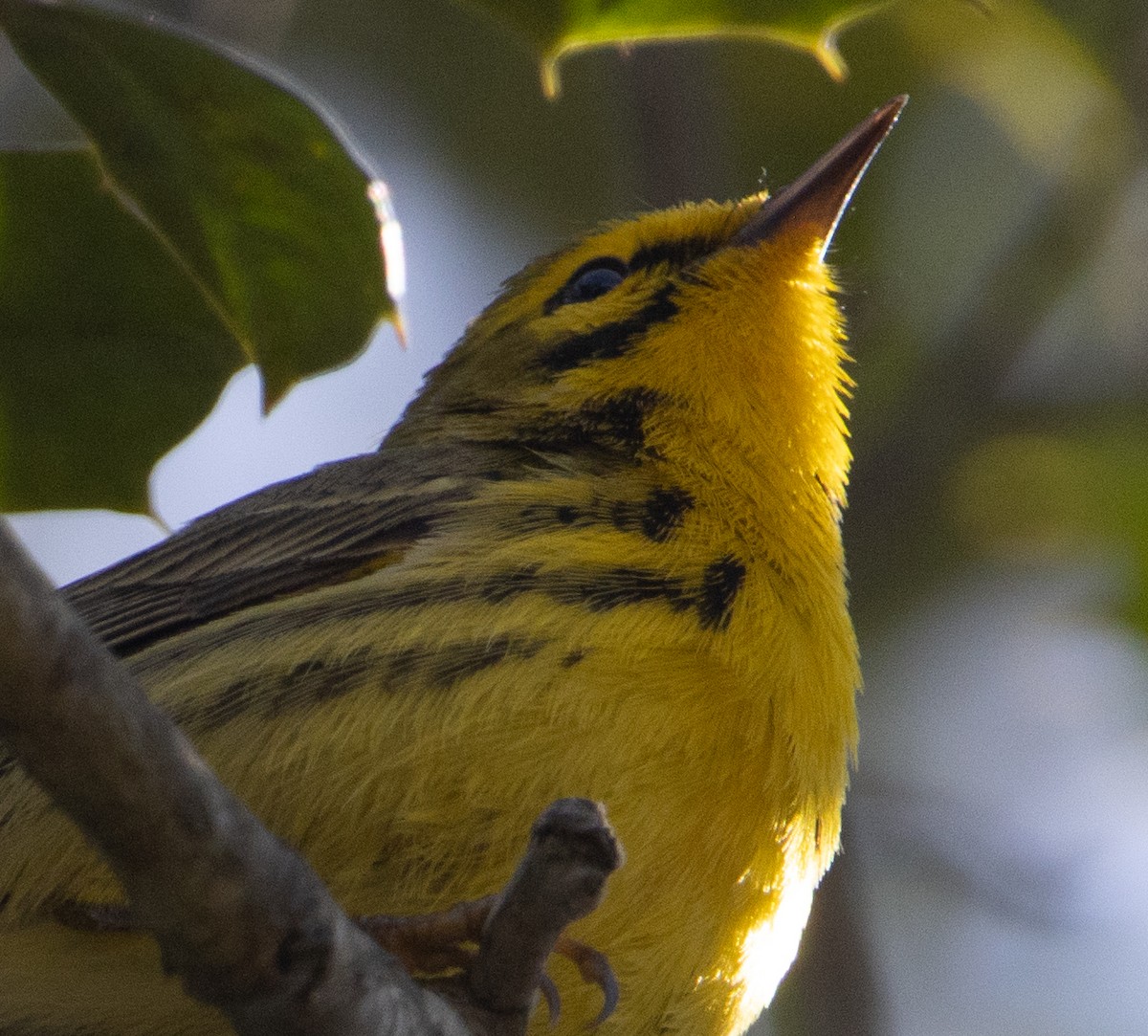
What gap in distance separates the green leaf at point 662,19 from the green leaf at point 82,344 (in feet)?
3.49

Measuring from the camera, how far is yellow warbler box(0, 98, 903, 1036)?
13.1 feet

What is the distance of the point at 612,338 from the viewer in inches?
222

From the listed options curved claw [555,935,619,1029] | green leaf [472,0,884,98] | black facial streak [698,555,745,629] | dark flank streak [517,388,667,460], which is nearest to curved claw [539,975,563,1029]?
curved claw [555,935,619,1029]

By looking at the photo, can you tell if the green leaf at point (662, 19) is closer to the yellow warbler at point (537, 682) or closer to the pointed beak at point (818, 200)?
the yellow warbler at point (537, 682)

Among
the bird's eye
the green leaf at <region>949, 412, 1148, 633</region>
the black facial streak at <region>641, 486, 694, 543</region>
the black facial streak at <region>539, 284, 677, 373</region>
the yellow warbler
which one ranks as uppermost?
the bird's eye

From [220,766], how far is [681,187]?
3.73 meters

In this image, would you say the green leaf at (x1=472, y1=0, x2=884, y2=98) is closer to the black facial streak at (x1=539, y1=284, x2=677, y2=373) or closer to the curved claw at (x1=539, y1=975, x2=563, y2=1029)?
the black facial streak at (x1=539, y1=284, x2=677, y2=373)

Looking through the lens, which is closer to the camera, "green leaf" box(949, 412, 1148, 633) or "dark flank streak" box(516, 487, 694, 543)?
"dark flank streak" box(516, 487, 694, 543)

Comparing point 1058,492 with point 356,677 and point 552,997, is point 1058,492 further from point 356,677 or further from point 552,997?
point 552,997

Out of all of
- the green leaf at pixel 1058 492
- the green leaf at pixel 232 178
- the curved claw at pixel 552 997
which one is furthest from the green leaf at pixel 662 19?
the green leaf at pixel 1058 492

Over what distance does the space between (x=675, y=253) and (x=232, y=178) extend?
6.10 feet

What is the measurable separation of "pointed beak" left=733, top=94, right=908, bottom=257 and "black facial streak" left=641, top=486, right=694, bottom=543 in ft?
4.32

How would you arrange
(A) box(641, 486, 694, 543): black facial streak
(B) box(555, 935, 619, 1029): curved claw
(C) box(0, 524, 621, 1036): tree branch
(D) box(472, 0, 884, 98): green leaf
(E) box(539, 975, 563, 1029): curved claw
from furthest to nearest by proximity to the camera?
(A) box(641, 486, 694, 543): black facial streak → (D) box(472, 0, 884, 98): green leaf → (B) box(555, 935, 619, 1029): curved claw → (E) box(539, 975, 563, 1029): curved claw → (C) box(0, 524, 621, 1036): tree branch

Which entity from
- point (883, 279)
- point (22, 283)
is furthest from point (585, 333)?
point (883, 279)
